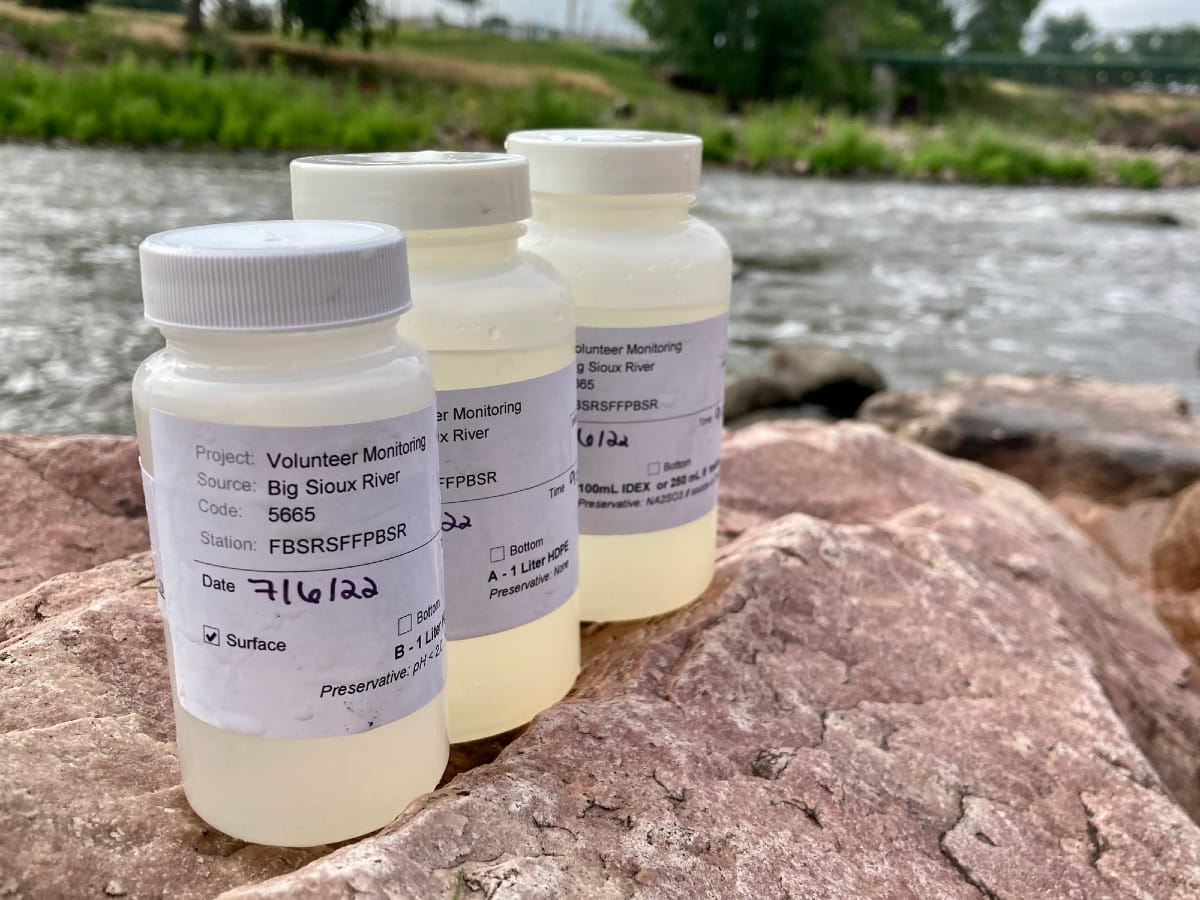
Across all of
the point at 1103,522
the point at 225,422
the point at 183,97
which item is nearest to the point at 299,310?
the point at 225,422

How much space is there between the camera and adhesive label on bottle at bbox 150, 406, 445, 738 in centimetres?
85

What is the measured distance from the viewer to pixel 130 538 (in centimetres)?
159

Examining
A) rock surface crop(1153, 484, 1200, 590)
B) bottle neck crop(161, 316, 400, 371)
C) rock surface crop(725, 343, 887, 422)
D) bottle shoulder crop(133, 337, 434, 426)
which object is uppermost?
bottle neck crop(161, 316, 400, 371)

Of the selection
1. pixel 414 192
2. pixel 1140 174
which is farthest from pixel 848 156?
pixel 414 192

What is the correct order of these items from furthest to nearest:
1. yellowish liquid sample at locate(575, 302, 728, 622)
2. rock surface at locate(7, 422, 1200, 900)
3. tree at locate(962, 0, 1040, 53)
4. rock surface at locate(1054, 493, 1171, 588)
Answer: tree at locate(962, 0, 1040, 53) < rock surface at locate(1054, 493, 1171, 588) < yellowish liquid sample at locate(575, 302, 728, 622) < rock surface at locate(7, 422, 1200, 900)

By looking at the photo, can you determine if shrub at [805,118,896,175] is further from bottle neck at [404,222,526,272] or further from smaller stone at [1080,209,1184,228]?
bottle neck at [404,222,526,272]

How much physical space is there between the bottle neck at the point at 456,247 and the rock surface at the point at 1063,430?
235cm

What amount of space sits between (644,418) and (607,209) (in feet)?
0.89

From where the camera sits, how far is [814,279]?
7.00 metres

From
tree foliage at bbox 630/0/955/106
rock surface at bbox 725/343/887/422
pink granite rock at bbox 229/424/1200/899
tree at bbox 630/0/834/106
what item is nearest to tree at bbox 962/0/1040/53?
tree foliage at bbox 630/0/955/106

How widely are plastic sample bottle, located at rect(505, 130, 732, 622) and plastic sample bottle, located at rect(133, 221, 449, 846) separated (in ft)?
1.25

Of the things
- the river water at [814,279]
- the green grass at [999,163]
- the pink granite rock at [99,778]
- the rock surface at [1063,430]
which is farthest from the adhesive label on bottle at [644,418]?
the green grass at [999,163]

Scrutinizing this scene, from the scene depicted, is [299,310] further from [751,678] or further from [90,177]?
[90,177]

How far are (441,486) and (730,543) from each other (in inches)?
30.6
